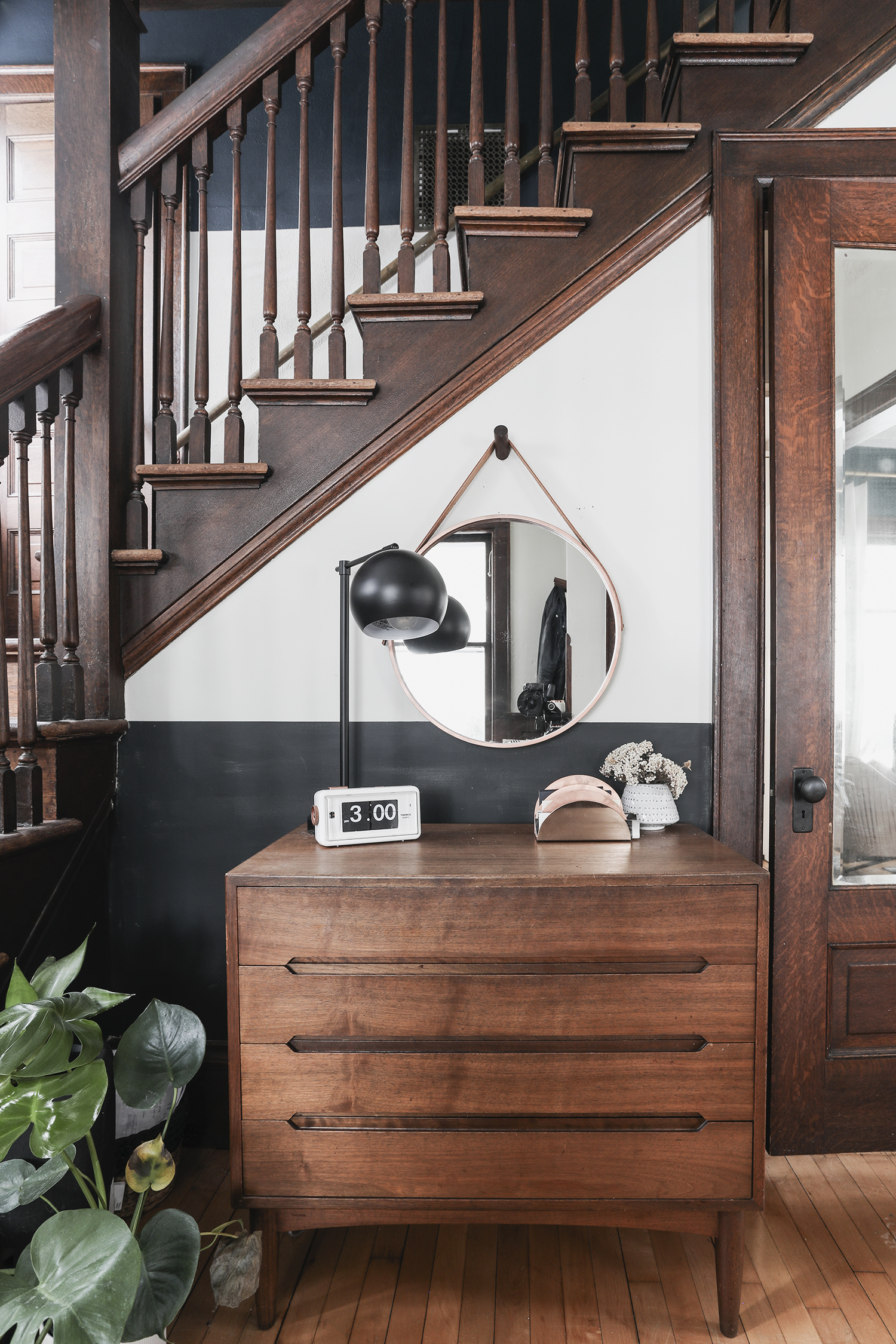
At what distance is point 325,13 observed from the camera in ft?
6.23

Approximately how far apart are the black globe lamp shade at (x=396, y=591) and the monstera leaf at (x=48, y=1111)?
937 millimetres

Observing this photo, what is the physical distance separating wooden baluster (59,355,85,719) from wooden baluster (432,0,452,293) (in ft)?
3.01

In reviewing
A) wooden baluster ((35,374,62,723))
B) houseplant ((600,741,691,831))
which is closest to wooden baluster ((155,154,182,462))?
wooden baluster ((35,374,62,723))

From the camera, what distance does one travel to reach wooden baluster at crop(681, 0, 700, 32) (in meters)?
1.88

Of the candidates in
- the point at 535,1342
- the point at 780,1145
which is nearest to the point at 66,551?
the point at 535,1342

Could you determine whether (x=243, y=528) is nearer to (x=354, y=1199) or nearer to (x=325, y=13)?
(x=325, y=13)

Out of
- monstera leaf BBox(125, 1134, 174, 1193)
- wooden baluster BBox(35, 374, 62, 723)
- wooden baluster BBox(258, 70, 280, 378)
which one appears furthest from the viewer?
wooden baluster BBox(258, 70, 280, 378)

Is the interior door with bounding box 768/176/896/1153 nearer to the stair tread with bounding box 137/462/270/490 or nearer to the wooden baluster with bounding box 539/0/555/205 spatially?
the wooden baluster with bounding box 539/0/555/205

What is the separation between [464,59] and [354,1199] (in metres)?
3.57

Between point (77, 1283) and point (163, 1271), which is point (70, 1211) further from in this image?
point (163, 1271)

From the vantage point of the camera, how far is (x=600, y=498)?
196 cm

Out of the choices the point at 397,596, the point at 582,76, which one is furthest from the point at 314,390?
the point at 582,76

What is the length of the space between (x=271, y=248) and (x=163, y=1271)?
220 centimetres

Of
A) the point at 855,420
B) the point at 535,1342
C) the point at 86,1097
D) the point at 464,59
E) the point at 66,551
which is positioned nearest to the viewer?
the point at 86,1097
